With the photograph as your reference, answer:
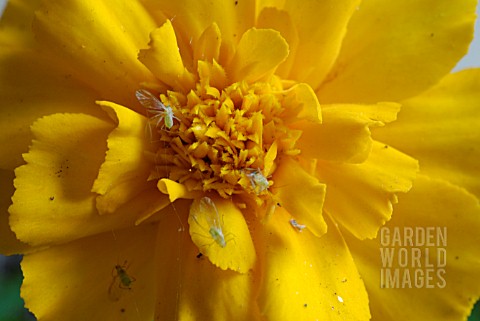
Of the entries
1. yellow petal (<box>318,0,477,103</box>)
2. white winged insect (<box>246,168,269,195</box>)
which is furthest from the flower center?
yellow petal (<box>318,0,477,103</box>)

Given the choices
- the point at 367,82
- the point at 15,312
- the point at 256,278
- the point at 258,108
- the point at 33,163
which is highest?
the point at 367,82

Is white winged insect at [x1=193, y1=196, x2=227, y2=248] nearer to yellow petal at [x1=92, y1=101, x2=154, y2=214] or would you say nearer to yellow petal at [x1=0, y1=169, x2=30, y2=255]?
yellow petal at [x1=92, y1=101, x2=154, y2=214]

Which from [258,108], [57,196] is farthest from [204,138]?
[57,196]

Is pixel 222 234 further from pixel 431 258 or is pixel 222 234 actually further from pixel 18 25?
pixel 18 25

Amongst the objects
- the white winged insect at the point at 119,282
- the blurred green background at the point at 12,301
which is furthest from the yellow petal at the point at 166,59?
the blurred green background at the point at 12,301

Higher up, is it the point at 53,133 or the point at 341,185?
the point at 341,185

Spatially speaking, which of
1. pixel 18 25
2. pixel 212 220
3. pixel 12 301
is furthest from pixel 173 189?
pixel 12 301

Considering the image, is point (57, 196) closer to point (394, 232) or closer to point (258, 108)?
point (258, 108)
